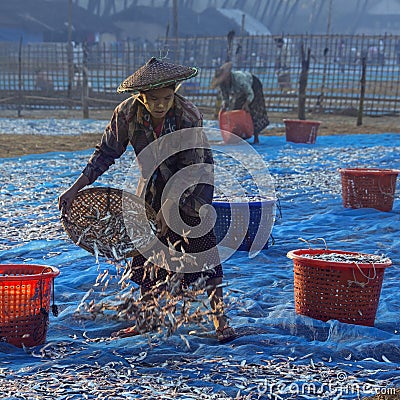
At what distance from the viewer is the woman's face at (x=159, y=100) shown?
3693 millimetres

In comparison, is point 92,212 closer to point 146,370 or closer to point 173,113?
point 173,113

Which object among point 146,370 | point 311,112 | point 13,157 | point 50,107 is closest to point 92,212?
point 146,370

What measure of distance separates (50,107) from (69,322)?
19.0 metres

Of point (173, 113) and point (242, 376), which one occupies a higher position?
point (173, 113)

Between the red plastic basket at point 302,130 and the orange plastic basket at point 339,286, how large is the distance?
28.1 feet

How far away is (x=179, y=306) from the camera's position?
4184mm

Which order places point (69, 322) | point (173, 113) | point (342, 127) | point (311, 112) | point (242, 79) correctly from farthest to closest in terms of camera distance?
point (311, 112), point (342, 127), point (242, 79), point (69, 322), point (173, 113)

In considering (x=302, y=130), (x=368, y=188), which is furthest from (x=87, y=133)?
(x=368, y=188)

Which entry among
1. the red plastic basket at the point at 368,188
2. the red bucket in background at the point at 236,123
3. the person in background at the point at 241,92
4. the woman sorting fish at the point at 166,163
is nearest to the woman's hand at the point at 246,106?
the person in background at the point at 241,92

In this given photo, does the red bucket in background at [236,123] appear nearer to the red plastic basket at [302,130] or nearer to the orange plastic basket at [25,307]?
the red plastic basket at [302,130]

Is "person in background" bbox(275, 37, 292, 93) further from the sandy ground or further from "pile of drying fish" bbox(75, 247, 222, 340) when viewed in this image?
"pile of drying fish" bbox(75, 247, 222, 340)

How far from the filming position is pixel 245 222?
5.43m

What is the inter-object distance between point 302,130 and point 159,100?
8928mm

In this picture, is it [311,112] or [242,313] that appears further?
[311,112]
